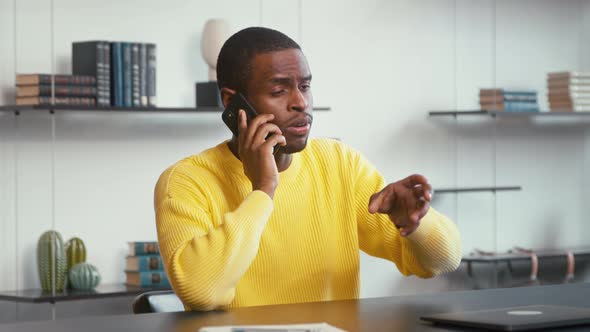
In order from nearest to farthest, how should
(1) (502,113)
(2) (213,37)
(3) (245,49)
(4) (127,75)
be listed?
(3) (245,49) < (4) (127,75) < (2) (213,37) < (1) (502,113)

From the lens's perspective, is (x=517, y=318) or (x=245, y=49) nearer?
(x=517, y=318)

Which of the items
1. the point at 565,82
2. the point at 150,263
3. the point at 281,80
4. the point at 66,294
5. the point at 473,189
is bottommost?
the point at 66,294

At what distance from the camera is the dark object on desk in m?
4.46

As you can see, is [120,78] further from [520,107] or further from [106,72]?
[520,107]

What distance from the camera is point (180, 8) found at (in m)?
4.59

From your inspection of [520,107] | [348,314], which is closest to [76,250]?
[520,107]

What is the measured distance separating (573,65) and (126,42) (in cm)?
294

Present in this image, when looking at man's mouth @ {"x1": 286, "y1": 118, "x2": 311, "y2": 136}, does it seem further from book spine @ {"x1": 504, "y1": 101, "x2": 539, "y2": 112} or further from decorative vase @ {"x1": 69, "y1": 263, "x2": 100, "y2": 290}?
book spine @ {"x1": 504, "y1": 101, "x2": 539, "y2": 112}

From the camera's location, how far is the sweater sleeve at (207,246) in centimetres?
190

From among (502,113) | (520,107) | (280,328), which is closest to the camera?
(280,328)

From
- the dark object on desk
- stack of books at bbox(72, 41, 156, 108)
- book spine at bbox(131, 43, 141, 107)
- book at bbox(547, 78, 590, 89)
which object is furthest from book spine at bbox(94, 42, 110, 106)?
book at bbox(547, 78, 590, 89)

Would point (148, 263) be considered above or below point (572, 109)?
below

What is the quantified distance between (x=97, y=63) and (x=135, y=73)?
172 millimetres

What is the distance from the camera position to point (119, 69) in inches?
163
